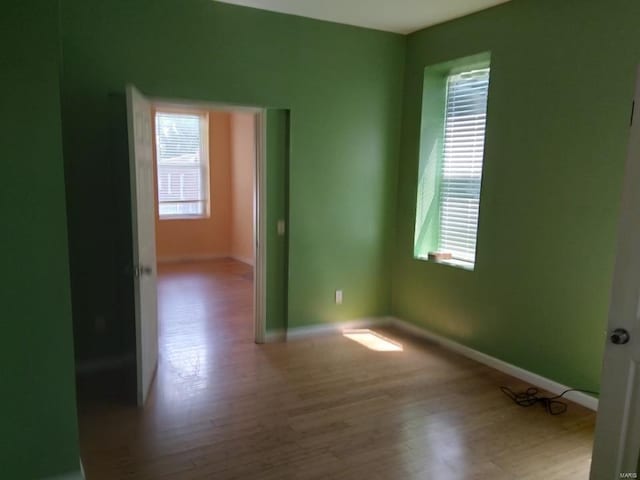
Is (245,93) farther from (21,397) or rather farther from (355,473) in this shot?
(355,473)

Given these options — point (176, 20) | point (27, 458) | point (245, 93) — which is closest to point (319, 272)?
point (245, 93)

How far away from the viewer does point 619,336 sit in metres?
1.82

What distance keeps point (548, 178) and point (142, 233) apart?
113 inches

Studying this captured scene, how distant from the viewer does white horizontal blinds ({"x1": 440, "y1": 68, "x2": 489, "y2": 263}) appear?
3967 mm

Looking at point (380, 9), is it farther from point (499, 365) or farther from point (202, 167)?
point (202, 167)

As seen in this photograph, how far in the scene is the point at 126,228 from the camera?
→ 135 inches

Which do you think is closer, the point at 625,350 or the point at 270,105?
the point at 625,350

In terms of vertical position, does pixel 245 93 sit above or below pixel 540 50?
below

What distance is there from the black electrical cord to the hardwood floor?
3.0 inches

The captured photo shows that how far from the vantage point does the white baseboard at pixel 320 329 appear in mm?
4285

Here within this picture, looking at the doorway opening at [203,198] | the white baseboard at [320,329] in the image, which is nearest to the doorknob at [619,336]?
the white baseboard at [320,329]

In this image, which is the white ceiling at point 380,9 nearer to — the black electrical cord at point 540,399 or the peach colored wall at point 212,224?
the black electrical cord at point 540,399

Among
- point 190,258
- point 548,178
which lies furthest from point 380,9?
point 190,258

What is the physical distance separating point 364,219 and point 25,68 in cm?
314
